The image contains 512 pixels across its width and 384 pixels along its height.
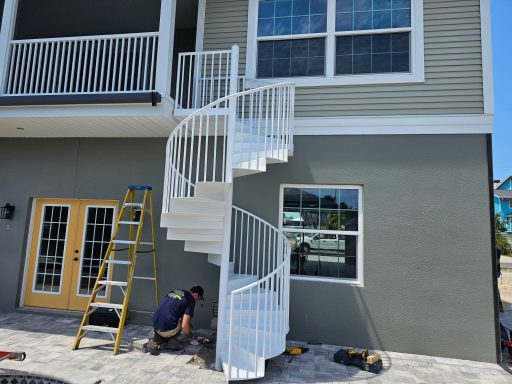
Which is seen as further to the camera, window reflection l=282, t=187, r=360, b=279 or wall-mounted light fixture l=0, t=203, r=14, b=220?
wall-mounted light fixture l=0, t=203, r=14, b=220

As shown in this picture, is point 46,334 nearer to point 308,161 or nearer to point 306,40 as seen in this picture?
point 308,161

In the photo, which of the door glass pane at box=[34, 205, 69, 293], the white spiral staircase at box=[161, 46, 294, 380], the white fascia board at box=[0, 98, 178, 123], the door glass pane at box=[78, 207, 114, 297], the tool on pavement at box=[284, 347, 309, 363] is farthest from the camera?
the door glass pane at box=[34, 205, 69, 293]

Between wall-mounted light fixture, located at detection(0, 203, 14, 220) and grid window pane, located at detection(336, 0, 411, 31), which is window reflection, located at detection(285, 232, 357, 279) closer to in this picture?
grid window pane, located at detection(336, 0, 411, 31)

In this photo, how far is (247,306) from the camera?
392 centimetres

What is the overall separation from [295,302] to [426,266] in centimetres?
174

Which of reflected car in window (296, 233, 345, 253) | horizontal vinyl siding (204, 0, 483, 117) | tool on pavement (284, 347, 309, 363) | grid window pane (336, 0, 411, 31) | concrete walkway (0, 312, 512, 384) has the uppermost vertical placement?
grid window pane (336, 0, 411, 31)

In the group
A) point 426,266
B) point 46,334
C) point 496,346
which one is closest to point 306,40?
point 426,266

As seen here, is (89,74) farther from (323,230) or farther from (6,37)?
(323,230)

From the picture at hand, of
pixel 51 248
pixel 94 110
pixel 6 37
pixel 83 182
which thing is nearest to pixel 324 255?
pixel 94 110

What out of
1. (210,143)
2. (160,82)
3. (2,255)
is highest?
(160,82)

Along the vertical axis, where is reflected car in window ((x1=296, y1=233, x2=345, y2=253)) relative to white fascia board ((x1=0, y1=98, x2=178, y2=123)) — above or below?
below

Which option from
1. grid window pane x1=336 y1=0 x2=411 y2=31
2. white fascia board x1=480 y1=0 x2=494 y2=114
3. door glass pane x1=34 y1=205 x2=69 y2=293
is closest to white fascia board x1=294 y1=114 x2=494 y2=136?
white fascia board x1=480 y1=0 x2=494 y2=114

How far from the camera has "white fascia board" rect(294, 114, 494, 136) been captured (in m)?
4.42

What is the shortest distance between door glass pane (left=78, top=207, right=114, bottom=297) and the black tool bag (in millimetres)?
677
